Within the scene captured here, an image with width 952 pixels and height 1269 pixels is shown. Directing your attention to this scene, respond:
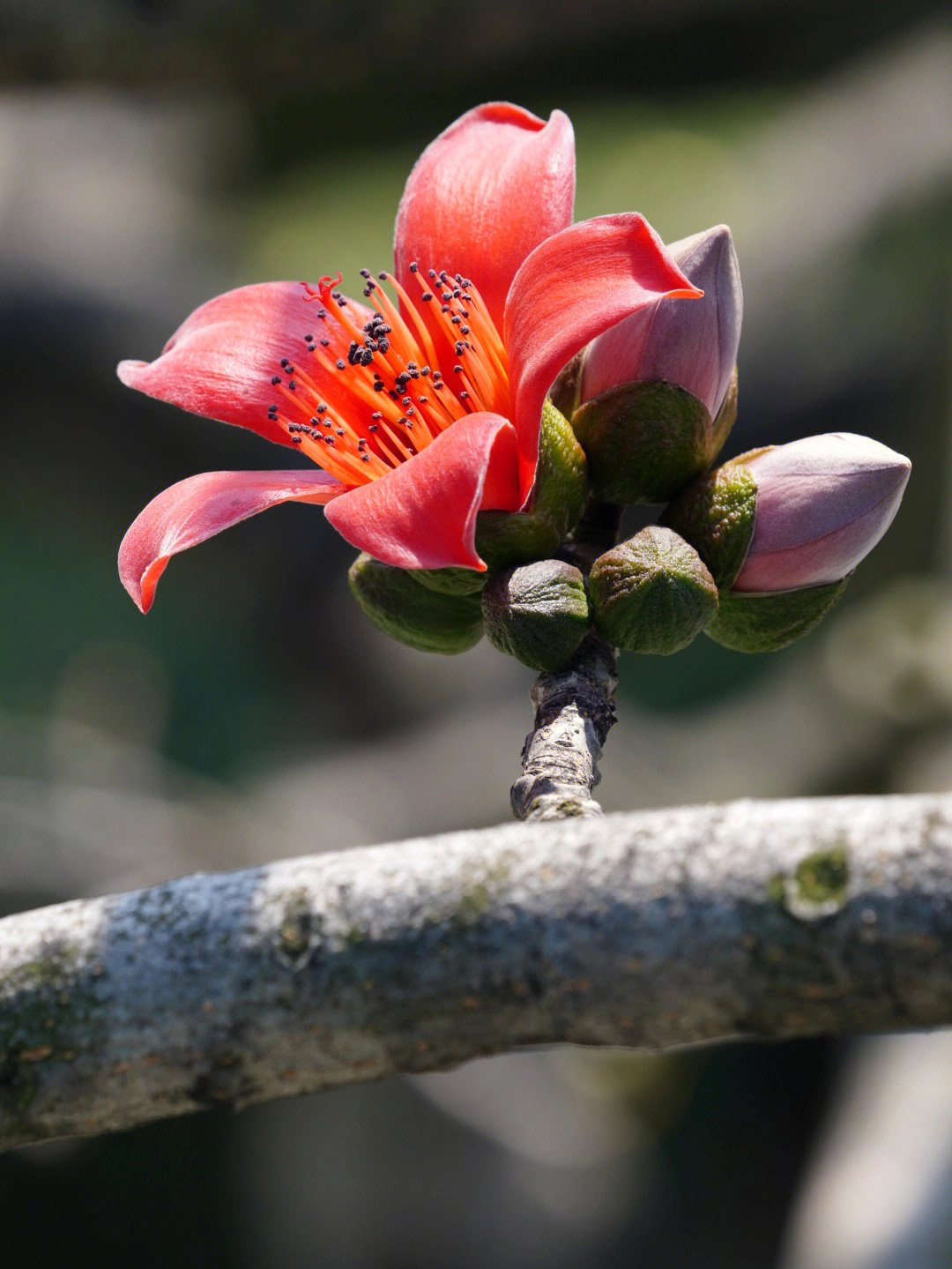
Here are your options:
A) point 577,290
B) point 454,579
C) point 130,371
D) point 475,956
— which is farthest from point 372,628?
point 475,956

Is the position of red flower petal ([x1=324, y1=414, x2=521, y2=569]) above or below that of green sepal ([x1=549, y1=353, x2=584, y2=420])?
below

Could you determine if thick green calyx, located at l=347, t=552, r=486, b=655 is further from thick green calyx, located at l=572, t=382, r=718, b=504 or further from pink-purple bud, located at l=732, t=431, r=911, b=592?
pink-purple bud, located at l=732, t=431, r=911, b=592

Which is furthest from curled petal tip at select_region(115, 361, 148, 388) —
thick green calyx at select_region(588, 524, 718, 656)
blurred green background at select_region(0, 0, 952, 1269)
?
blurred green background at select_region(0, 0, 952, 1269)

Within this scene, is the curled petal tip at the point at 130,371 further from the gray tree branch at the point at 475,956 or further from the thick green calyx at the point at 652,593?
the gray tree branch at the point at 475,956

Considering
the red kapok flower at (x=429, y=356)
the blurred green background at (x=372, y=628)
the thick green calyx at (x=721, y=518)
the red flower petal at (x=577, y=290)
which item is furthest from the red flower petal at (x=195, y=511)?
the blurred green background at (x=372, y=628)

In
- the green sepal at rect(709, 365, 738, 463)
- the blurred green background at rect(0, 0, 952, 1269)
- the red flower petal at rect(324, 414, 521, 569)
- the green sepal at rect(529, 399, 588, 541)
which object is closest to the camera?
the red flower petal at rect(324, 414, 521, 569)

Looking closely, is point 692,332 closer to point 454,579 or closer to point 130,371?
point 454,579

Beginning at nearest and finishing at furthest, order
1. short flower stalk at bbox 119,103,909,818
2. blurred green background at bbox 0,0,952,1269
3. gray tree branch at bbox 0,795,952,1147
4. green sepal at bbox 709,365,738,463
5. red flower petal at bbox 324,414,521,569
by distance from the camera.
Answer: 1. gray tree branch at bbox 0,795,952,1147
2. red flower petal at bbox 324,414,521,569
3. short flower stalk at bbox 119,103,909,818
4. green sepal at bbox 709,365,738,463
5. blurred green background at bbox 0,0,952,1269
